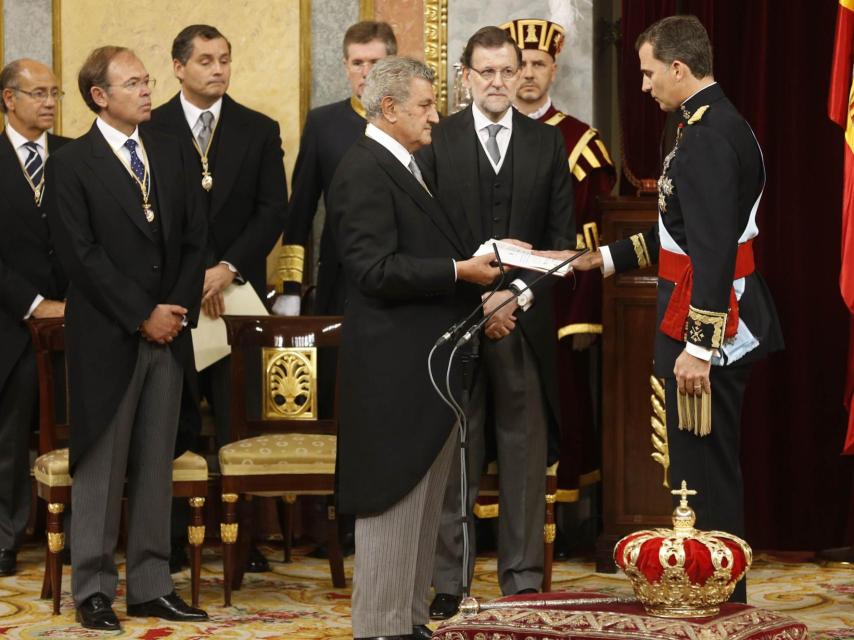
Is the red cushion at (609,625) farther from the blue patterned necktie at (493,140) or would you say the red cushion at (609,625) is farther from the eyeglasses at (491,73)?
the eyeglasses at (491,73)

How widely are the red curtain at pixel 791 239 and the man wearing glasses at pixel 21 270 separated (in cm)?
217

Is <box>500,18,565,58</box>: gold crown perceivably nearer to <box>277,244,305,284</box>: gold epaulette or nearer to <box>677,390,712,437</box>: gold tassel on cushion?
<box>277,244,305,284</box>: gold epaulette

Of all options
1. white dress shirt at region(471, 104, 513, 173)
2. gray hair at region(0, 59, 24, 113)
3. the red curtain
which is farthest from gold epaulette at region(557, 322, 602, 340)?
gray hair at region(0, 59, 24, 113)

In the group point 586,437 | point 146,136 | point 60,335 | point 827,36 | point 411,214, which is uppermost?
point 827,36

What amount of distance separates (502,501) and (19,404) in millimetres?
1945

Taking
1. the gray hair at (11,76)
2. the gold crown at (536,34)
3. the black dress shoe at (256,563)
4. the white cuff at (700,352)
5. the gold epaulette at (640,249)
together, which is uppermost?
the gold crown at (536,34)

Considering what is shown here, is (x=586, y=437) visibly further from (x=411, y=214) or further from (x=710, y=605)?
(x=710, y=605)

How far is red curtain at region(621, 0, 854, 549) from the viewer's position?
18.5 ft

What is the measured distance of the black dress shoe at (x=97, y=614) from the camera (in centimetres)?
462

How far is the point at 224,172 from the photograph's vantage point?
5.67m

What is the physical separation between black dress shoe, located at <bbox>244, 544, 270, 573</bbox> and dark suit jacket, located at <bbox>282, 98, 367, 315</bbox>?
0.90 metres

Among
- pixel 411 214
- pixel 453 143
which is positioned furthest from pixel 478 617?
pixel 453 143

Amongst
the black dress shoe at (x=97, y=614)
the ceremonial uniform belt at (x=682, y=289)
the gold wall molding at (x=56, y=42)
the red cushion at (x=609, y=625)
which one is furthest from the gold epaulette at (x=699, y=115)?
the gold wall molding at (x=56, y=42)

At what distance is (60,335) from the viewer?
520 cm
